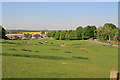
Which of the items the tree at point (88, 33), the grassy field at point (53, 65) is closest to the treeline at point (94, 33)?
the tree at point (88, 33)

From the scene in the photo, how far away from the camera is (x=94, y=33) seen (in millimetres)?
67812

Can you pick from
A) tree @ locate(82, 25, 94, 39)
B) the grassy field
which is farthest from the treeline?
the grassy field

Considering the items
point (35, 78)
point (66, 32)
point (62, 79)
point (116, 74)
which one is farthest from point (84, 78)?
point (66, 32)

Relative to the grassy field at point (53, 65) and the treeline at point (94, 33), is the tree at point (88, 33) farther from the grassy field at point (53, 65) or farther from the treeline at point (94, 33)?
the grassy field at point (53, 65)

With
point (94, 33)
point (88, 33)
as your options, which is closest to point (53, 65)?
Answer: point (94, 33)

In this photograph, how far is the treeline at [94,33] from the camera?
50.3 m

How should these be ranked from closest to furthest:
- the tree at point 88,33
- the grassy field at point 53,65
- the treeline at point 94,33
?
1. the grassy field at point 53,65
2. the treeline at point 94,33
3. the tree at point 88,33

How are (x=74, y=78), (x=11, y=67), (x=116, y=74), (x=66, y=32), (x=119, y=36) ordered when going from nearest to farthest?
1. (x=116, y=74)
2. (x=74, y=78)
3. (x=11, y=67)
4. (x=119, y=36)
5. (x=66, y=32)

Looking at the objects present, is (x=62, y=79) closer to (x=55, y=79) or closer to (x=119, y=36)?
(x=55, y=79)

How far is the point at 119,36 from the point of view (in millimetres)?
46719

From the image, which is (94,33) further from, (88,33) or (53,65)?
(53,65)

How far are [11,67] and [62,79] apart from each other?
610cm

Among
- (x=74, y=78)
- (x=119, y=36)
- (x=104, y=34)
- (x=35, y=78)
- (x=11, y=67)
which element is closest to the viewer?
(x=35, y=78)

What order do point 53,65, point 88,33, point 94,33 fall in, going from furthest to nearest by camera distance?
point 88,33
point 94,33
point 53,65
